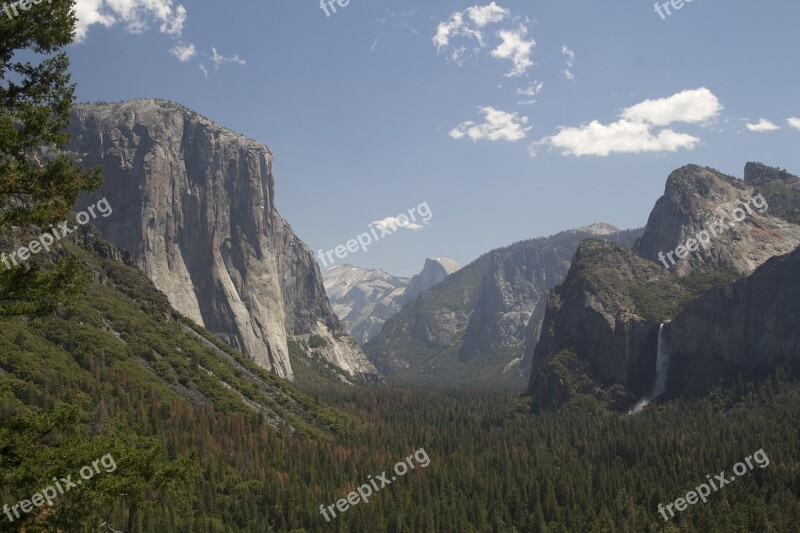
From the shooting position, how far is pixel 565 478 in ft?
427

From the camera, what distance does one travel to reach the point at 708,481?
405 feet

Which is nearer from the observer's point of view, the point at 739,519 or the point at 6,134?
the point at 6,134

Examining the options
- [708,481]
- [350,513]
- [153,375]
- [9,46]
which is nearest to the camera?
[9,46]

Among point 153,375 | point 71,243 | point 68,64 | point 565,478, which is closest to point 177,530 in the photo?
point 153,375

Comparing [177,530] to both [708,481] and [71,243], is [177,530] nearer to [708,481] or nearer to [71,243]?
[708,481]

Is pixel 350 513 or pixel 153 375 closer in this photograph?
pixel 350 513

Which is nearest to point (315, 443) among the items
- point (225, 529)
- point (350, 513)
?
point (350, 513)

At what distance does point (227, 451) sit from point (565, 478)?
6747cm

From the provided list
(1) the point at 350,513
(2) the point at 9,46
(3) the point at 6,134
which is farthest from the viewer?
(1) the point at 350,513

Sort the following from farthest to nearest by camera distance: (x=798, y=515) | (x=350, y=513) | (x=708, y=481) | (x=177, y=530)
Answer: (x=708, y=481)
(x=350, y=513)
(x=798, y=515)
(x=177, y=530)

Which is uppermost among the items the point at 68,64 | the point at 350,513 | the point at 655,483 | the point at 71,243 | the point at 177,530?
the point at 71,243

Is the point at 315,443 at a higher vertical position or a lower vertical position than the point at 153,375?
lower

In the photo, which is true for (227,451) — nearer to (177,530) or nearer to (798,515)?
(177,530)

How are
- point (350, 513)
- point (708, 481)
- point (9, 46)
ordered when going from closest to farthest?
1. point (9, 46)
2. point (350, 513)
3. point (708, 481)
